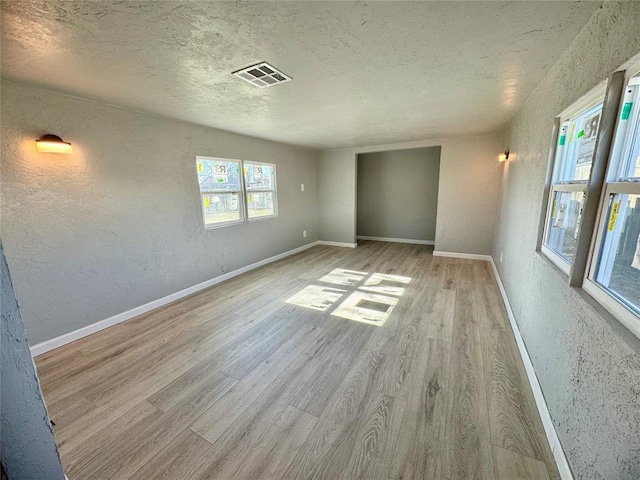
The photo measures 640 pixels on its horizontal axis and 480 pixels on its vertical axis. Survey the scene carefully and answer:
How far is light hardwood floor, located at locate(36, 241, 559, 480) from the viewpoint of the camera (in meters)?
1.35

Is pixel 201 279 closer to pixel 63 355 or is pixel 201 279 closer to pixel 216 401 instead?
pixel 63 355

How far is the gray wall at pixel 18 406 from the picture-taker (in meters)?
0.77

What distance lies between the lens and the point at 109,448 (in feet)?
4.75

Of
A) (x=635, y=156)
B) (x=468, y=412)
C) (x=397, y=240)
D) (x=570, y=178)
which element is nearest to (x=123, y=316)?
(x=468, y=412)

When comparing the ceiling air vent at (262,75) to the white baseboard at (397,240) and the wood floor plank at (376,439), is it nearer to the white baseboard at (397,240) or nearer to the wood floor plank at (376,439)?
the wood floor plank at (376,439)

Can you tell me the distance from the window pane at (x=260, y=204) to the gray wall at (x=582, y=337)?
12.6 ft

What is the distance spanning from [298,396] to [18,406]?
1.38 meters

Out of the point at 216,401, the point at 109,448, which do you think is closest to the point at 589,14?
the point at 216,401

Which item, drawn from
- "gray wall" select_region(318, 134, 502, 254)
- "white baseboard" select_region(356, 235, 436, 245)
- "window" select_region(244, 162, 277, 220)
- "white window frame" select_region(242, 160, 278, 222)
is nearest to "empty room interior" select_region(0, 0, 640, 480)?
"white window frame" select_region(242, 160, 278, 222)

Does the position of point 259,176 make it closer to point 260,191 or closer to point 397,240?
point 260,191

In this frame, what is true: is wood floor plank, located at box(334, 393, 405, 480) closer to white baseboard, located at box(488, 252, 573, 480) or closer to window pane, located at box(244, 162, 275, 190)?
white baseboard, located at box(488, 252, 573, 480)

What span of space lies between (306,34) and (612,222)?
1845mm

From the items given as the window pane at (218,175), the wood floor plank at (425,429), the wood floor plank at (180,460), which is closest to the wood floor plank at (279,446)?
the wood floor plank at (180,460)

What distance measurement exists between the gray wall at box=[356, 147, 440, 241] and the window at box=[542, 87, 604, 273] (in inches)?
170
